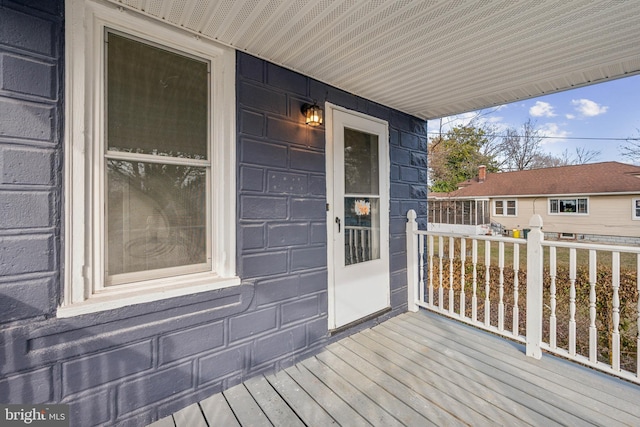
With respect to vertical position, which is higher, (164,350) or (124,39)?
(124,39)

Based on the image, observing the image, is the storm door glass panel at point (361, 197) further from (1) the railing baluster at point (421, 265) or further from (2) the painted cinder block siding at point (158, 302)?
(1) the railing baluster at point (421, 265)

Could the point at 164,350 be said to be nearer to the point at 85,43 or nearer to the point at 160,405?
the point at 160,405

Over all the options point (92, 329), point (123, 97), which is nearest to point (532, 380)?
point (92, 329)

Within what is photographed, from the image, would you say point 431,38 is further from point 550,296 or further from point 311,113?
point 550,296

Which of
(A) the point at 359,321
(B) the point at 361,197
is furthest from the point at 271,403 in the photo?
(B) the point at 361,197

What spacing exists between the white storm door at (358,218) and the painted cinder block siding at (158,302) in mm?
151

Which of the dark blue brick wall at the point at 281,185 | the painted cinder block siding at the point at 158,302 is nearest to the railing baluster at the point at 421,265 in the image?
the painted cinder block siding at the point at 158,302

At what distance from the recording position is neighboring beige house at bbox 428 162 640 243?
12.3 metres

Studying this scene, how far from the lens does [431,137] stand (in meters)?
14.3

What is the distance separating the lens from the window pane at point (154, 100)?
152cm

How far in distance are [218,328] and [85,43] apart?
68.3 inches

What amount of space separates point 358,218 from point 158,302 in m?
1.81

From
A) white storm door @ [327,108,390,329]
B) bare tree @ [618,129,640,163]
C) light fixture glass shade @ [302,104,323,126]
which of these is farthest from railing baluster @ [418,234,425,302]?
bare tree @ [618,129,640,163]

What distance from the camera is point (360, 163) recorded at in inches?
109
